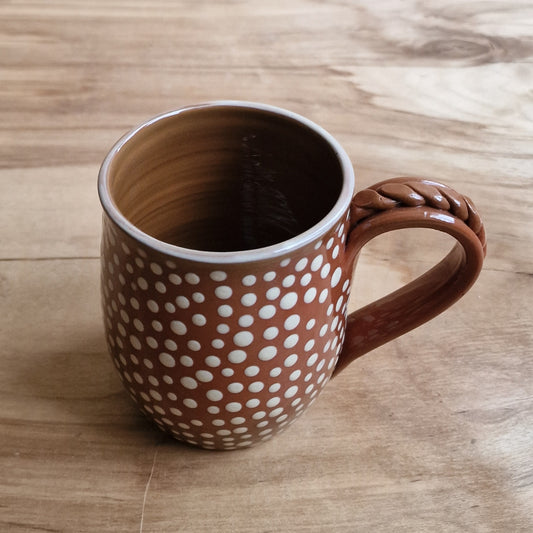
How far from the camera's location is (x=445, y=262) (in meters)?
0.45

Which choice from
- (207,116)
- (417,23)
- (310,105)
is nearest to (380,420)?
(207,116)

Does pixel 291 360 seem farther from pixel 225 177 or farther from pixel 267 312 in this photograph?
pixel 225 177

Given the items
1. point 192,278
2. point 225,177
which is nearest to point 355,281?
point 225,177

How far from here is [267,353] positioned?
0.39 metres

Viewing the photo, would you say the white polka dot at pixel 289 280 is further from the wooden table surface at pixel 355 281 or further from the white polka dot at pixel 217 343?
the wooden table surface at pixel 355 281

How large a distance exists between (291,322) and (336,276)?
0.04 metres

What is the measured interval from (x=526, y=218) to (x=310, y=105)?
0.82ft

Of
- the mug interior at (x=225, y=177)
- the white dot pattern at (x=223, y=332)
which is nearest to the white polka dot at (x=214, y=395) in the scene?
the white dot pattern at (x=223, y=332)

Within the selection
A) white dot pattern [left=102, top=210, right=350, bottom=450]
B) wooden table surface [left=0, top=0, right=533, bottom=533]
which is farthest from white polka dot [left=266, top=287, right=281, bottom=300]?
wooden table surface [left=0, top=0, right=533, bottom=533]

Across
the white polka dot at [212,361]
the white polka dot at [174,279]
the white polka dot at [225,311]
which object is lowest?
the white polka dot at [212,361]

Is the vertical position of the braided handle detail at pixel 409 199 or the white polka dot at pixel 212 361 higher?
the braided handle detail at pixel 409 199

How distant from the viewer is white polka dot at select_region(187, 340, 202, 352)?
0.38 m

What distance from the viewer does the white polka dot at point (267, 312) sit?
370 millimetres

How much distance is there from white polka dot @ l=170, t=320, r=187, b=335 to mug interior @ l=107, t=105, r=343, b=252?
81 millimetres
